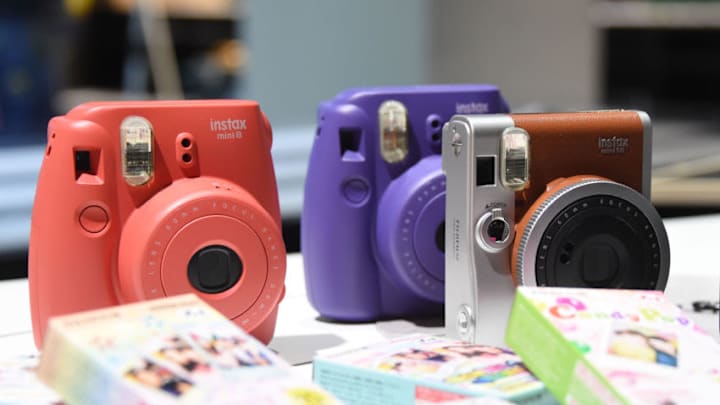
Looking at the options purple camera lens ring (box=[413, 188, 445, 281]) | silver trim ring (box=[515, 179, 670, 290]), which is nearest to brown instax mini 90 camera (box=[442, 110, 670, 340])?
silver trim ring (box=[515, 179, 670, 290])

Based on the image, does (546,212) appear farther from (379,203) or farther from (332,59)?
(332,59)

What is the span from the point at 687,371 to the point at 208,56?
122 inches

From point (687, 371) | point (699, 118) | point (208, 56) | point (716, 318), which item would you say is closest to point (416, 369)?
point (687, 371)

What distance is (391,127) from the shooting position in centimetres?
117

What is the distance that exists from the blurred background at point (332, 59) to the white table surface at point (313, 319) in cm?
92

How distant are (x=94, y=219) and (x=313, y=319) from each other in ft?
1.13

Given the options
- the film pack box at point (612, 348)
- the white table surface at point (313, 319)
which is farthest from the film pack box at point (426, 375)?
the white table surface at point (313, 319)

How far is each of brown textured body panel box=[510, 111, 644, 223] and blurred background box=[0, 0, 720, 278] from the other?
1324 mm

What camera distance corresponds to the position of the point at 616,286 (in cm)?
100

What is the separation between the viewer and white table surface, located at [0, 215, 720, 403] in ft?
3.58

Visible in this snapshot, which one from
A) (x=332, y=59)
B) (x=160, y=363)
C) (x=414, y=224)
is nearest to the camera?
(x=160, y=363)

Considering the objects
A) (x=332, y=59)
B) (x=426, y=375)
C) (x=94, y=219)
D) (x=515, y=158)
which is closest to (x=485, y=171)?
(x=515, y=158)

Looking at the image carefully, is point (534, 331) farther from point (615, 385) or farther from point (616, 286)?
point (616, 286)

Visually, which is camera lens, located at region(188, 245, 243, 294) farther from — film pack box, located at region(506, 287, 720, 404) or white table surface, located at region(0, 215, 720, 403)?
film pack box, located at region(506, 287, 720, 404)
